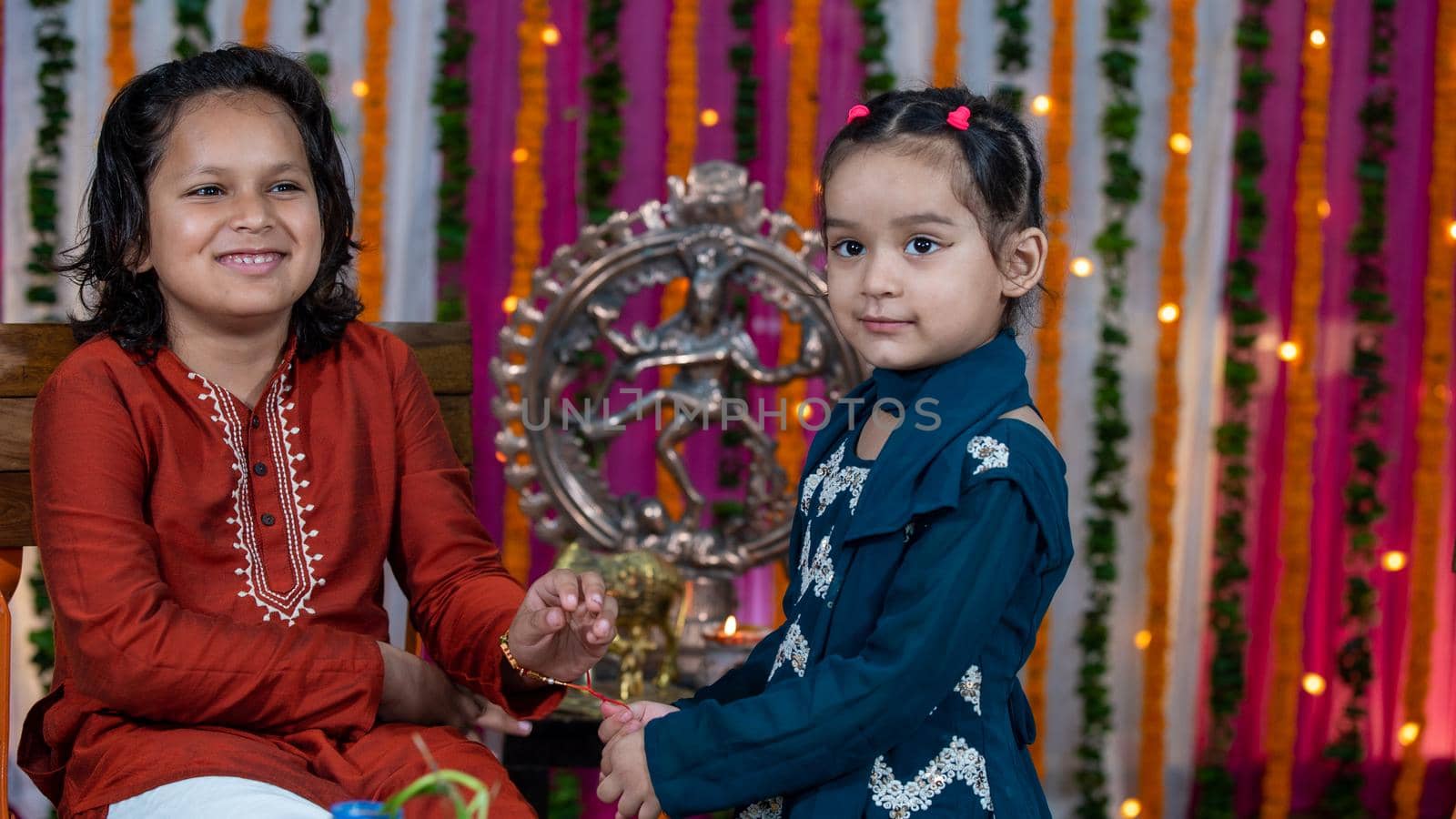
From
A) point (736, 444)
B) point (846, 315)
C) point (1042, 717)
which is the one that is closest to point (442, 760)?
point (846, 315)

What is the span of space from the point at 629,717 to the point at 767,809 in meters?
0.15

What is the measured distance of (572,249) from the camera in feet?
6.61

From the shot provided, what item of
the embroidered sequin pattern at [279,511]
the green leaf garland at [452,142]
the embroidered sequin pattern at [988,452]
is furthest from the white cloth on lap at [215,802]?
the green leaf garland at [452,142]

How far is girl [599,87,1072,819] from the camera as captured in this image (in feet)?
3.74

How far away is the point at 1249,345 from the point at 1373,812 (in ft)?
3.66

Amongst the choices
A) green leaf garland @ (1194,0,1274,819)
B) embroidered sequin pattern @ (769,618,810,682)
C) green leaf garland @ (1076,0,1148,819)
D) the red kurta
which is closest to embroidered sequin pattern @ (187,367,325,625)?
the red kurta

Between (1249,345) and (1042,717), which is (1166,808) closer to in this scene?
(1042,717)

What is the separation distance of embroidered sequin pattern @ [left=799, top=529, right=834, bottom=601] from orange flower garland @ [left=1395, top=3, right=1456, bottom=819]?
2204 mm

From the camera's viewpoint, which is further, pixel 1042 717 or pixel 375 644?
pixel 1042 717

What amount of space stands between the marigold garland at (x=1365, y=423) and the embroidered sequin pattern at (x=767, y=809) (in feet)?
7.14

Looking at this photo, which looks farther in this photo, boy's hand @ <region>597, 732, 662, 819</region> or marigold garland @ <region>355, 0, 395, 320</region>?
marigold garland @ <region>355, 0, 395, 320</region>

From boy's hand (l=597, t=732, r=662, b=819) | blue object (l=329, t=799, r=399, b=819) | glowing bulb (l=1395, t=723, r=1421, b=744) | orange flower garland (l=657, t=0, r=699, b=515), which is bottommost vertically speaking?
glowing bulb (l=1395, t=723, r=1421, b=744)

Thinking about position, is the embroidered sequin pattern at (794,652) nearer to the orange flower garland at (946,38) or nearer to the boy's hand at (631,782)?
the boy's hand at (631,782)

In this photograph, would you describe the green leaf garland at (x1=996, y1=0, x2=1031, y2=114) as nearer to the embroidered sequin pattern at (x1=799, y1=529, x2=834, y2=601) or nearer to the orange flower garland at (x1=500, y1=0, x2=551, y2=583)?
the orange flower garland at (x1=500, y1=0, x2=551, y2=583)
